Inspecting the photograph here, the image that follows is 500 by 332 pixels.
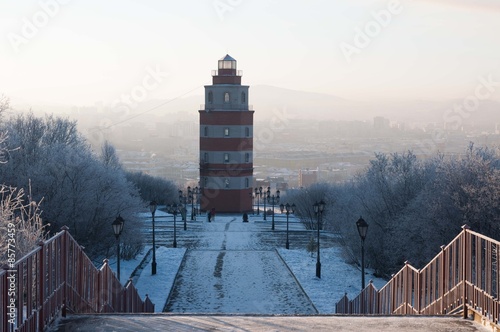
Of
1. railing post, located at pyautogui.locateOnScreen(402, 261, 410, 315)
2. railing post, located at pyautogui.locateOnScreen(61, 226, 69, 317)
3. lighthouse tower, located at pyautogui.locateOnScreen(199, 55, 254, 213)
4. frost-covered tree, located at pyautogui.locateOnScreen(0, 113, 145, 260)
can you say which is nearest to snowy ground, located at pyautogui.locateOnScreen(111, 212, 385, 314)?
frost-covered tree, located at pyautogui.locateOnScreen(0, 113, 145, 260)

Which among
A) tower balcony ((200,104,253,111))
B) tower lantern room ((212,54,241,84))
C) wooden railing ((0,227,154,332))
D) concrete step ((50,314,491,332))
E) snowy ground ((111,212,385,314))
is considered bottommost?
snowy ground ((111,212,385,314))

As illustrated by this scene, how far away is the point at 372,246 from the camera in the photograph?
29875 mm

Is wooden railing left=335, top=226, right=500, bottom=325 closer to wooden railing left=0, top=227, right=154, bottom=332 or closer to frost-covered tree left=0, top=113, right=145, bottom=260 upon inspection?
wooden railing left=0, top=227, right=154, bottom=332

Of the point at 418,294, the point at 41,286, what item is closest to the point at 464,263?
the point at 418,294

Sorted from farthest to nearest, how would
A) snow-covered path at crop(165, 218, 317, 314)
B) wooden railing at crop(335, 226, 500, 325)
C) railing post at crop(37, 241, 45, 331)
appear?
1. snow-covered path at crop(165, 218, 317, 314)
2. wooden railing at crop(335, 226, 500, 325)
3. railing post at crop(37, 241, 45, 331)

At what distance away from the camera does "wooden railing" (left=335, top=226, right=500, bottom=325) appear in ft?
27.2

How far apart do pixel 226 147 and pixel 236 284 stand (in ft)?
137

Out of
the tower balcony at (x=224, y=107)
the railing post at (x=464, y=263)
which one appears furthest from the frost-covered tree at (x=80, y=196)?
the tower balcony at (x=224, y=107)

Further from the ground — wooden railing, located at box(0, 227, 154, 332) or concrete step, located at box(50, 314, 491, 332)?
wooden railing, located at box(0, 227, 154, 332)

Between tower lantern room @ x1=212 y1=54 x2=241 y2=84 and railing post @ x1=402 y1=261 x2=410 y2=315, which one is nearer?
railing post @ x1=402 y1=261 x2=410 y2=315

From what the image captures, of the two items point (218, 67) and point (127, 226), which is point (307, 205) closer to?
point (218, 67)

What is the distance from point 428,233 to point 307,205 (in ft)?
121

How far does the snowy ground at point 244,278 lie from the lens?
2027 cm

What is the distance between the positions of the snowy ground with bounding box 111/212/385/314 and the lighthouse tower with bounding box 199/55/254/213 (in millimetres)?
25683
